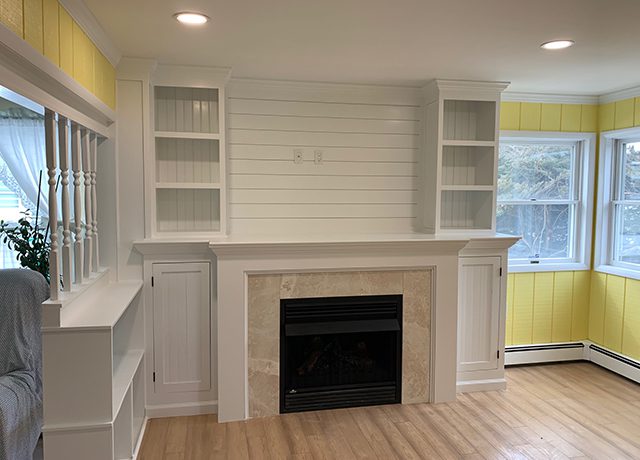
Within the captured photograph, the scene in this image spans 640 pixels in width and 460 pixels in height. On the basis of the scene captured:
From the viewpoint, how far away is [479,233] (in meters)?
3.74

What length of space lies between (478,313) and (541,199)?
4.38 feet

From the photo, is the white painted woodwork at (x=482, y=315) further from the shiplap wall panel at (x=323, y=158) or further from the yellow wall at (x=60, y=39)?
the yellow wall at (x=60, y=39)

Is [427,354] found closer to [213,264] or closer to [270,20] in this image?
[213,264]

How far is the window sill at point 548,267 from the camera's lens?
4.27 meters

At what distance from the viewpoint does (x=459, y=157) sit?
394cm

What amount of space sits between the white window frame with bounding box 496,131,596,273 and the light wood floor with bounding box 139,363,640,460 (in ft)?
3.64

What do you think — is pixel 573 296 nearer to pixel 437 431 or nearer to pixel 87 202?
pixel 437 431

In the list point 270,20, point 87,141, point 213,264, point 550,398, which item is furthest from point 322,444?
point 270,20

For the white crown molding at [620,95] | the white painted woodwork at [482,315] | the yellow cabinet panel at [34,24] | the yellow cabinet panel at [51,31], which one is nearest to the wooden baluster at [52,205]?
the yellow cabinet panel at [51,31]

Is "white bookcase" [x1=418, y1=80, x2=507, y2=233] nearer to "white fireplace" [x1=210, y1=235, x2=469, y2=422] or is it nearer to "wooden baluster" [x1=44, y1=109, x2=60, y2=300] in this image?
"white fireplace" [x1=210, y1=235, x2=469, y2=422]

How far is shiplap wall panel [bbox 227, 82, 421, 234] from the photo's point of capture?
3588 millimetres

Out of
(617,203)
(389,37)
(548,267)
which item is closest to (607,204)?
(617,203)

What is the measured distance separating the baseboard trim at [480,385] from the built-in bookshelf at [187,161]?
2149mm

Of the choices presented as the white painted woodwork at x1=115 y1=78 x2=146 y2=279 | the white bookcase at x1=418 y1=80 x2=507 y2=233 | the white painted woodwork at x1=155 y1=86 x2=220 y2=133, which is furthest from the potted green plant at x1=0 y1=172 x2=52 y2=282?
the white bookcase at x1=418 y1=80 x2=507 y2=233
